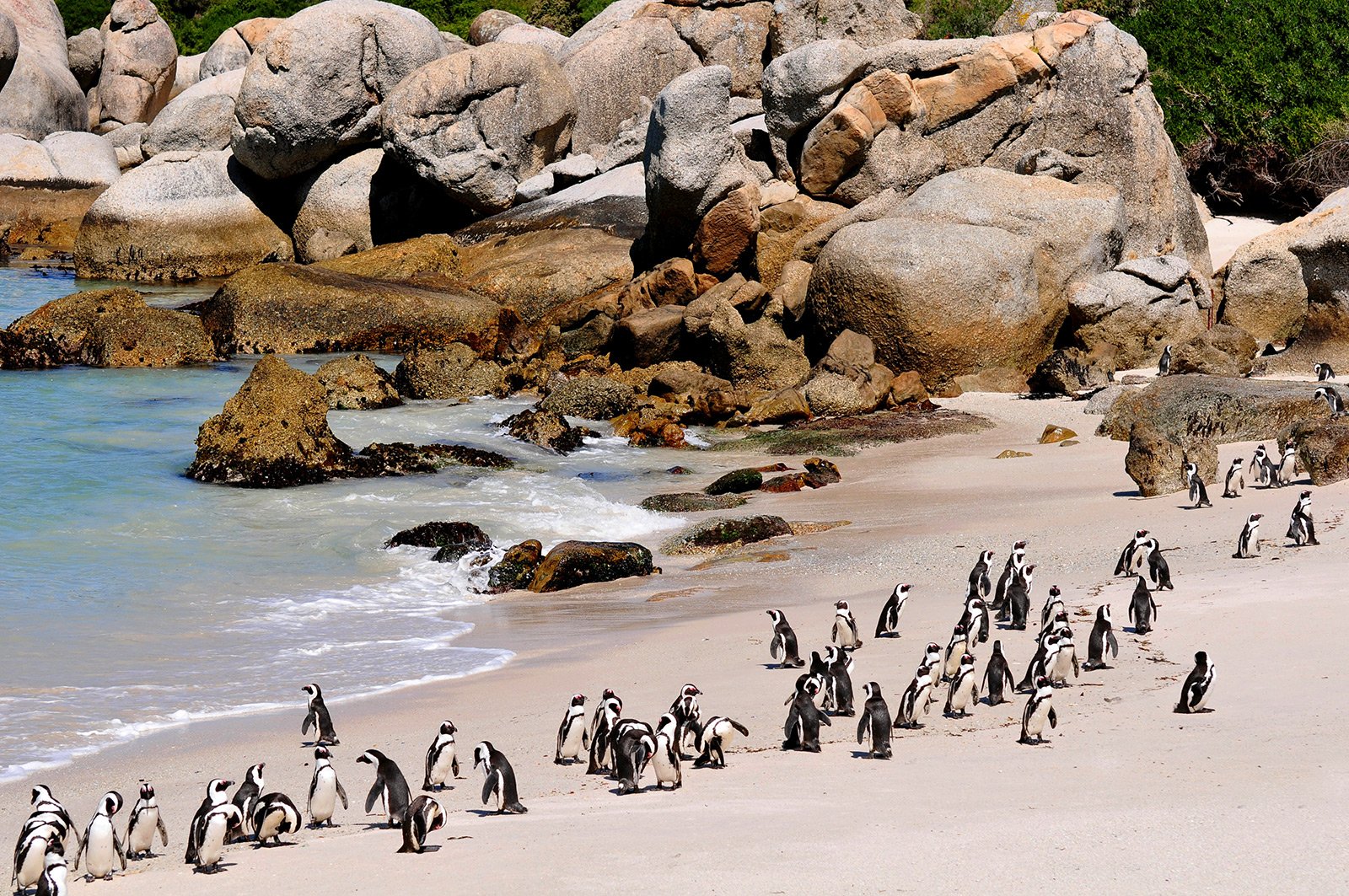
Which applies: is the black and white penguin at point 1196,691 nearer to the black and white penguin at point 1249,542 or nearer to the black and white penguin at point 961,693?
the black and white penguin at point 961,693

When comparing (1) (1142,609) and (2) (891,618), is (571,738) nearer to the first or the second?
(2) (891,618)

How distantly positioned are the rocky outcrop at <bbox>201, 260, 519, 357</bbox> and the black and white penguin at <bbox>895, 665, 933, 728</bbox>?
1768 centimetres

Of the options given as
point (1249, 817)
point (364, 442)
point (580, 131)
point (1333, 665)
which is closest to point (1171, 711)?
point (1333, 665)

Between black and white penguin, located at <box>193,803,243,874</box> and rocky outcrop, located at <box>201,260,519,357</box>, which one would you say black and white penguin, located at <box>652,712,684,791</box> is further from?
rocky outcrop, located at <box>201,260,519,357</box>

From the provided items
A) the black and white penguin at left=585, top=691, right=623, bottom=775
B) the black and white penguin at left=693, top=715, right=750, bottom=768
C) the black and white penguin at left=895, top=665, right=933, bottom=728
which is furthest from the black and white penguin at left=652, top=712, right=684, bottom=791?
the black and white penguin at left=895, top=665, right=933, bottom=728

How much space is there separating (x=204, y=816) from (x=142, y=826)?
1.42 ft

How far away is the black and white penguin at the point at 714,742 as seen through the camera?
24.1 ft

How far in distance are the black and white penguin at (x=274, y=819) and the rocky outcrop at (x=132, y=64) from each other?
1912 inches

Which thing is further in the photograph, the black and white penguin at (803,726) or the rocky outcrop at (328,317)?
the rocky outcrop at (328,317)

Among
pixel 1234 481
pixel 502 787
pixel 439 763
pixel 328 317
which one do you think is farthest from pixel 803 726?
pixel 328 317

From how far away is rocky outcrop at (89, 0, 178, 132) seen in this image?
1993 inches

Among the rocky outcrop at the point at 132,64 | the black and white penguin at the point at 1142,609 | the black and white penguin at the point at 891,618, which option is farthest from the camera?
the rocky outcrop at the point at 132,64

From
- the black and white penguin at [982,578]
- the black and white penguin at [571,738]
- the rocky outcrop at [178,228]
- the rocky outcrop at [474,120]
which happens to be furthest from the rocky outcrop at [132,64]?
the black and white penguin at [571,738]

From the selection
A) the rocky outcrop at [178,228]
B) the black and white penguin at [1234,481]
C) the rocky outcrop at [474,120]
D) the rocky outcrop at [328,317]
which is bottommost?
the black and white penguin at [1234,481]
